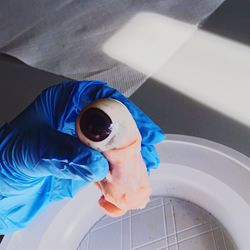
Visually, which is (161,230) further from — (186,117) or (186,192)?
(186,117)

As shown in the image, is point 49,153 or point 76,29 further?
point 76,29

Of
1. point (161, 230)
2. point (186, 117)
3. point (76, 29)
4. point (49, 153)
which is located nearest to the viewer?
point (49, 153)

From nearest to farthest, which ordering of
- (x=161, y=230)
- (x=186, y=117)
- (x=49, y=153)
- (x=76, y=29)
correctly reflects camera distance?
(x=49, y=153)
(x=161, y=230)
(x=186, y=117)
(x=76, y=29)

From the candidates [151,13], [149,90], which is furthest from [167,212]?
[151,13]

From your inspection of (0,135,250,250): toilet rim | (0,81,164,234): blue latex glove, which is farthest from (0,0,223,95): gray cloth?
(0,81,164,234): blue latex glove

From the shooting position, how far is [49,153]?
515mm

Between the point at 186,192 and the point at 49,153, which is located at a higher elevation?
the point at 49,153

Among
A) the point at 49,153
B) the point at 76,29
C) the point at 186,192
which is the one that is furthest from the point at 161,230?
the point at 76,29

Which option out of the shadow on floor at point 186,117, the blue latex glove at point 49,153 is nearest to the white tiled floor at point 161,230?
the blue latex glove at point 49,153

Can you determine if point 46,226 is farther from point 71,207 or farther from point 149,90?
point 149,90

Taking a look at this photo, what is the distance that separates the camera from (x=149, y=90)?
122 cm

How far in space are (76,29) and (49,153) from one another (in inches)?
43.3

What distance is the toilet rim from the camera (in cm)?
75

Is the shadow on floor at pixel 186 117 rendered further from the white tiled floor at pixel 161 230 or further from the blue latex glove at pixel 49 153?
the blue latex glove at pixel 49 153
